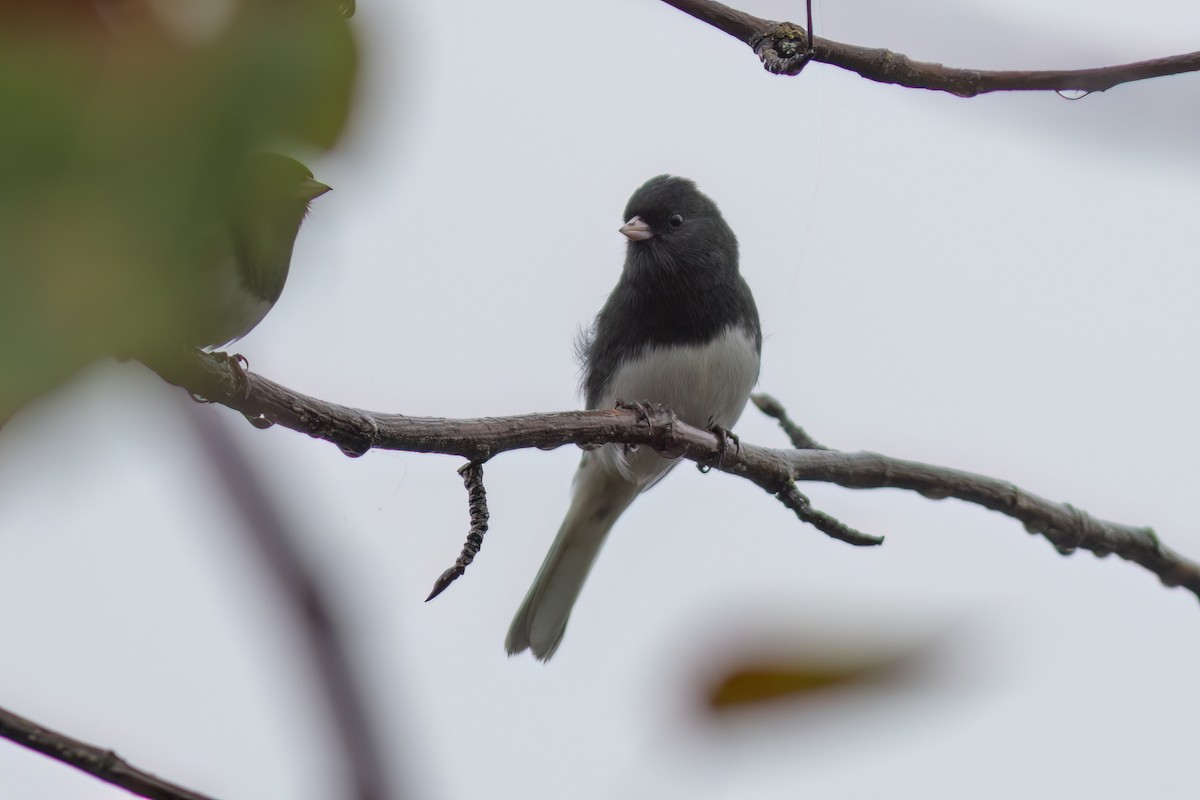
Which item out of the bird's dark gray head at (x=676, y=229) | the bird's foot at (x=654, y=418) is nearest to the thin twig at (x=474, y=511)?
the bird's foot at (x=654, y=418)

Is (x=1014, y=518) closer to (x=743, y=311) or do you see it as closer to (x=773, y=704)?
(x=743, y=311)

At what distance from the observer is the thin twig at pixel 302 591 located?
25 cm

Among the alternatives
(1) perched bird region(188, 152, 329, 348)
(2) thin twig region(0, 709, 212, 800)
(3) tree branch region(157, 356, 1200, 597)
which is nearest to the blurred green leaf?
(1) perched bird region(188, 152, 329, 348)

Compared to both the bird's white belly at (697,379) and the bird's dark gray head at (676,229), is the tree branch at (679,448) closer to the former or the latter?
the bird's white belly at (697,379)

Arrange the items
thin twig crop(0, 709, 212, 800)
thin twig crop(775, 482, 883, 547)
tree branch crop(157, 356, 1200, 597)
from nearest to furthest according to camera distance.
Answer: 1. thin twig crop(0, 709, 212, 800)
2. tree branch crop(157, 356, 1200, 597)
3. thin twig crop(775, 482, 883, 547)

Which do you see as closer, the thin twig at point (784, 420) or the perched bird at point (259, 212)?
the perched bird at point (259, 212)

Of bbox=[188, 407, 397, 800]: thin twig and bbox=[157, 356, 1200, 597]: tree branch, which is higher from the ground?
bbox=[188, 407, 397, 800]: thin twig

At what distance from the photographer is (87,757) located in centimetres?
42

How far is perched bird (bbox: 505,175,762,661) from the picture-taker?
284 cm

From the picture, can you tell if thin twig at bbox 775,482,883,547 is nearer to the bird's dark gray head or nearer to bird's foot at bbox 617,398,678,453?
bird's foot at bbox 617,398,678,453

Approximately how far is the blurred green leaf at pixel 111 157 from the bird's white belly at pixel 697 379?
2561 mm

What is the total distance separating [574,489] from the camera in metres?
3.26

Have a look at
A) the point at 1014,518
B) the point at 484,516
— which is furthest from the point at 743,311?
the point at 484,516

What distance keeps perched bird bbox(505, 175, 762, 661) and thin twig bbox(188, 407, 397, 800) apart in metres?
2.42
